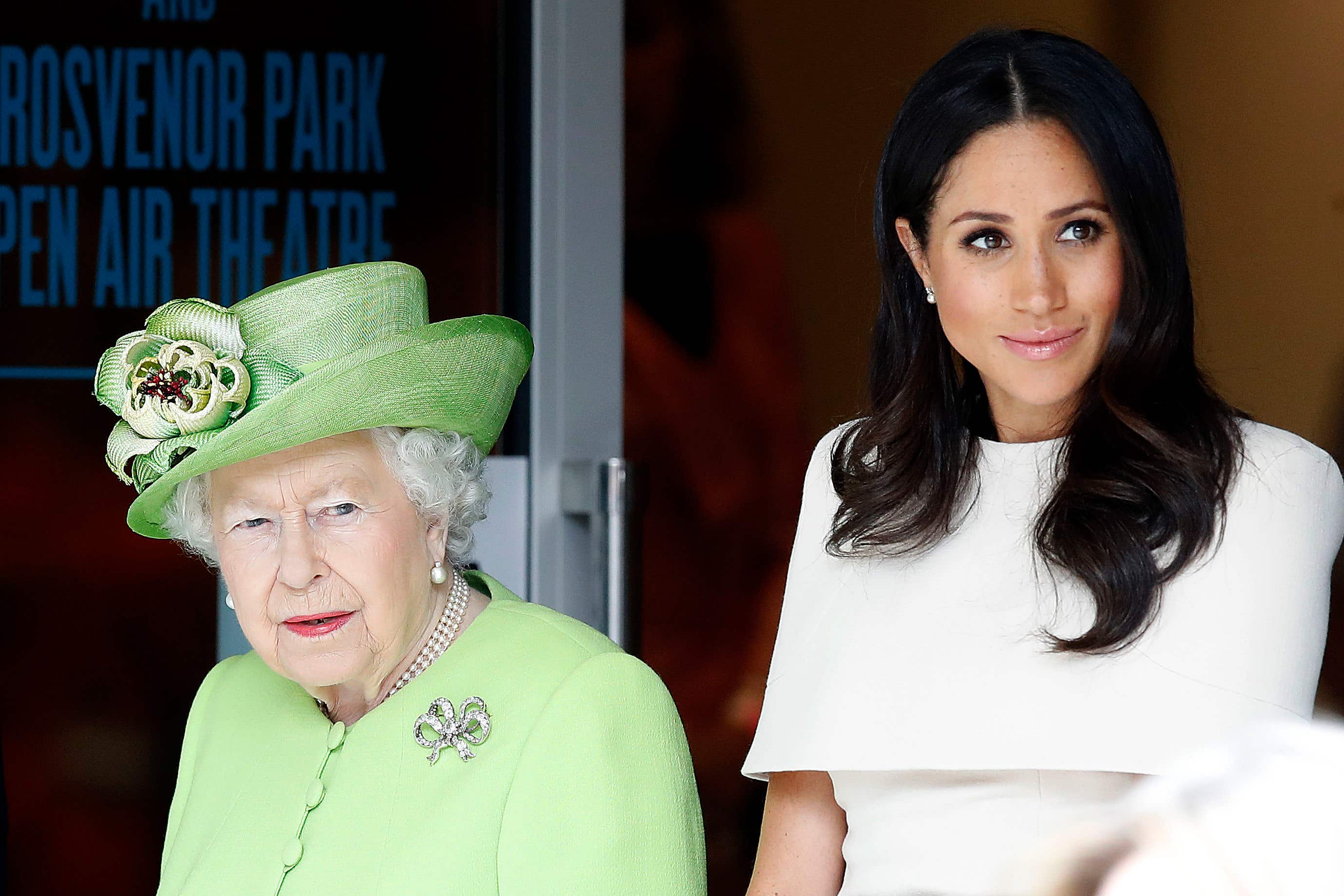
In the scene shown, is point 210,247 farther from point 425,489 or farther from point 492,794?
point 492,794

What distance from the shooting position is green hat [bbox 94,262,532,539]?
2020 millimetres

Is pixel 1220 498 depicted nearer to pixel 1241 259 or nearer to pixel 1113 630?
pixel 1113 630

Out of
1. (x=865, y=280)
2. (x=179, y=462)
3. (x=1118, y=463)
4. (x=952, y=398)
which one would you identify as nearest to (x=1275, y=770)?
(x=1118, y=463)

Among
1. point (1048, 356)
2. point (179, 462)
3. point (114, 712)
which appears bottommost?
point (114, 712)

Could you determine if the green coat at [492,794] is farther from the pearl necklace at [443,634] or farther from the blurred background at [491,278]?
the blurred background at [491,278]

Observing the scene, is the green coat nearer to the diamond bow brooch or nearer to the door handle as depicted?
the diamond bow brooch

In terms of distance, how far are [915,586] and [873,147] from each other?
4.38 feet

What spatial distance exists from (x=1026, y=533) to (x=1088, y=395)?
178mm

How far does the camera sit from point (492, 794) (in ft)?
6.38

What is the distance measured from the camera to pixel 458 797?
1959mm

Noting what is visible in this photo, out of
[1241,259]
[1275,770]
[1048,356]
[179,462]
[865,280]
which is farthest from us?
[865,280]

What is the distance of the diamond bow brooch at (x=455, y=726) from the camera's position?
201 cm

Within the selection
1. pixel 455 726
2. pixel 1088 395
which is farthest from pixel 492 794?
pixel 1088 395

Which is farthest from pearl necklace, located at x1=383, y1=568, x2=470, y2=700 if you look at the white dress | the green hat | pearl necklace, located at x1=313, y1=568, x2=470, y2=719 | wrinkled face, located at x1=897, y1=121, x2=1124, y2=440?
wrinkled face, located at x1=897, y1=121, x2=1124, y2=440
